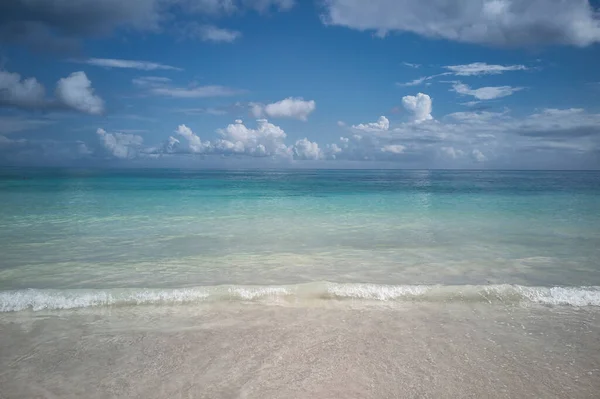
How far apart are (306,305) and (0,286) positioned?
23.2 feet

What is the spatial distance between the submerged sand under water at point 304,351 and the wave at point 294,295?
0.24 meters

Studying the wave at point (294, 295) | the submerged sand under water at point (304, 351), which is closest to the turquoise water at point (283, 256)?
the wave at point (294, 295)

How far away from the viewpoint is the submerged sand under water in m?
3.86

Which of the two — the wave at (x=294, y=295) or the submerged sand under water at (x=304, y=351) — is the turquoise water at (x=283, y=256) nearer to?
the wave at (x=294, y=295)

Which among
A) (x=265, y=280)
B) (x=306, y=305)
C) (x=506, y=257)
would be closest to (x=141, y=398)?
(x=306, y=305)

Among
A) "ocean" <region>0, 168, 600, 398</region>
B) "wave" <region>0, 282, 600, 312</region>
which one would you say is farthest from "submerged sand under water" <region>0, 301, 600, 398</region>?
"wave" <region>0, 282, 600, 312</region>

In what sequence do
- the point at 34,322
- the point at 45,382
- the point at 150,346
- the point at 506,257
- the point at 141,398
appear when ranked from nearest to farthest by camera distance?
the point at 141,398, the point at 45,382, the point at 150,346, the point at 34,322, the point at 506,257

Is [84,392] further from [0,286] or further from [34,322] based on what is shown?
[0,286]

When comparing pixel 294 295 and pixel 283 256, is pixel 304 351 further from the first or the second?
pixel 283 256

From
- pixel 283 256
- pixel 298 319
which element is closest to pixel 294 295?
pixel 298 319

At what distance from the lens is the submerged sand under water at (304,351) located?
12.7 ft

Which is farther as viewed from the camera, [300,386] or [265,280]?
[265,280]

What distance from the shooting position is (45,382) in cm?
396

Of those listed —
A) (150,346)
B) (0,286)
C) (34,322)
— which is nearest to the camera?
(150,346)
